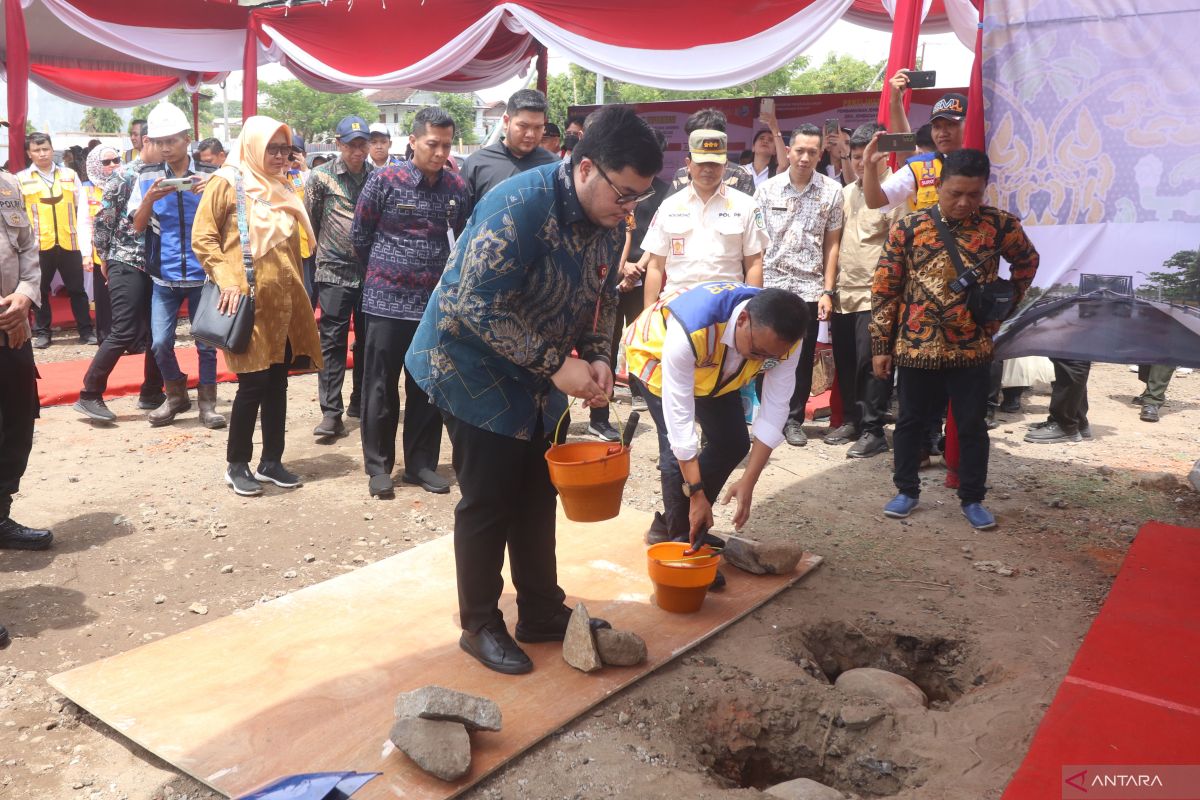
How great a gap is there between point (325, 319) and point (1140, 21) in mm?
4806

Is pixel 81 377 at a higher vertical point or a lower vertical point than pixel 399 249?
lower

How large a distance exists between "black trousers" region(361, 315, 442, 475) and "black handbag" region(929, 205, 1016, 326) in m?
2.67

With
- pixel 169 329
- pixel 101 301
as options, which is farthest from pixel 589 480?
pixel 101 301

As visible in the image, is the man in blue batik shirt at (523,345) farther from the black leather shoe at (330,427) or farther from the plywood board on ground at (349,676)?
the black leather shoe at (330,427)

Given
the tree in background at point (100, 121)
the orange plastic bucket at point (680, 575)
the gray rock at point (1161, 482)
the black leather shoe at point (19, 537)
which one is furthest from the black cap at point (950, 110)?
the tree in background at point (100, 121)

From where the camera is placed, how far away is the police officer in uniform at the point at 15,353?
12.7ft

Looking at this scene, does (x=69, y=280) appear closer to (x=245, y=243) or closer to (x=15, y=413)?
(x=245, y=243)

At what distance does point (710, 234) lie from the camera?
5.06 meters

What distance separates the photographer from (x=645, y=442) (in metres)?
6.50

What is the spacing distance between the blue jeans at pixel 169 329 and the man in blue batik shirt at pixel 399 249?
1775 millimetres

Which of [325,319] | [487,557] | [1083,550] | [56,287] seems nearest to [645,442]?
[325,319]

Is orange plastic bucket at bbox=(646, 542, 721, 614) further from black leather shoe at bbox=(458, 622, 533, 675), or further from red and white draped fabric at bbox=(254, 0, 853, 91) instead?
red and white draped fabric at bbox=(254, 0, 853, 91)

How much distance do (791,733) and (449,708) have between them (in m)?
1.13

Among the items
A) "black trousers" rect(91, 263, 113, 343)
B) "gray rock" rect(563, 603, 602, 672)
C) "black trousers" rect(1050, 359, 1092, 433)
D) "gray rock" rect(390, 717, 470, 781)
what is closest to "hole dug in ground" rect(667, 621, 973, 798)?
"gray rock" rect(563, 603, 602, 672)
